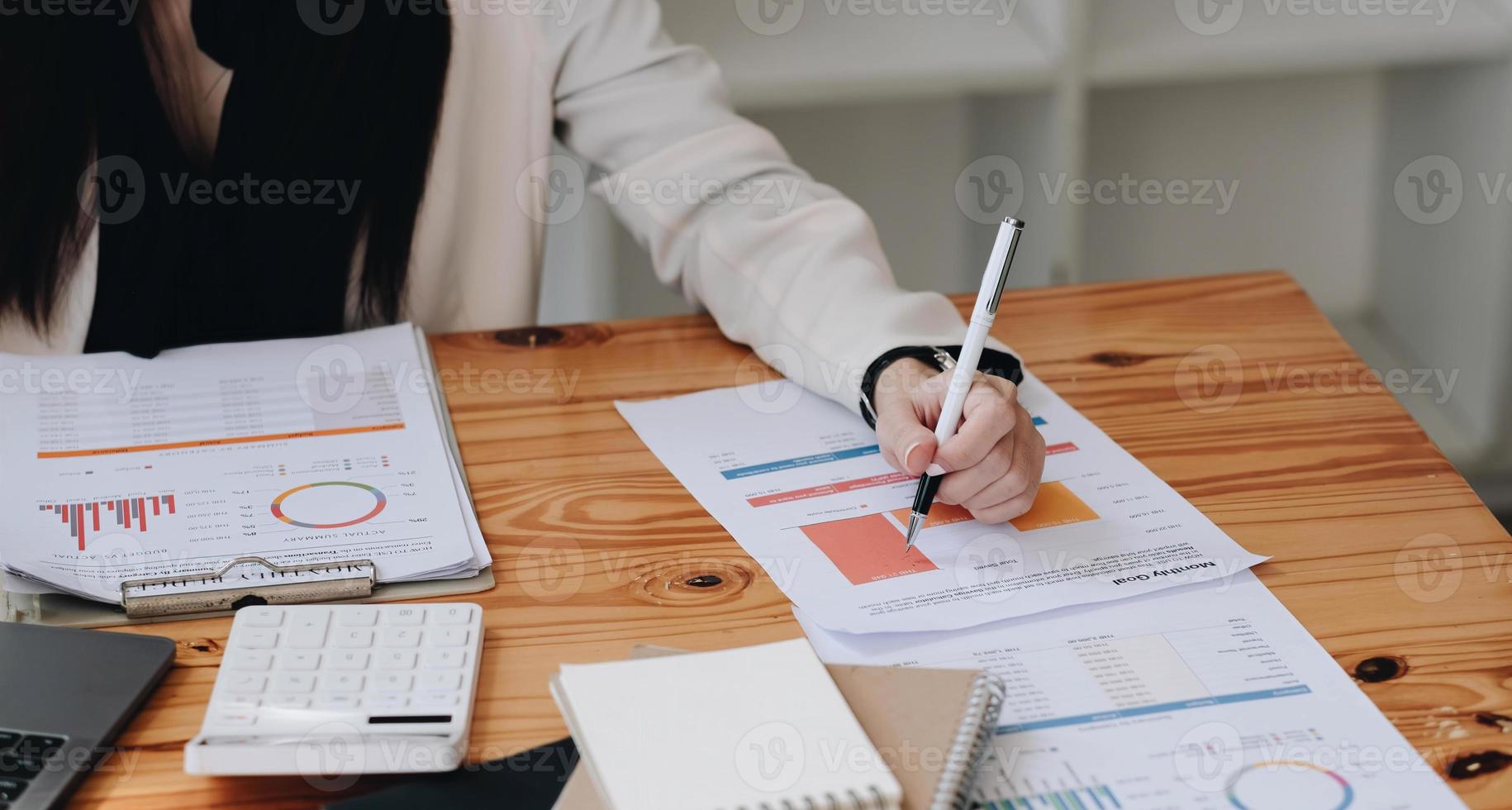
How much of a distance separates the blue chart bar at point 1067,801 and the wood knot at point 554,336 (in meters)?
0.58

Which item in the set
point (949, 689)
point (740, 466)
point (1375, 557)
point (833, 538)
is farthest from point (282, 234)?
point (1375, 557)

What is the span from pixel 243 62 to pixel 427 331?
0.31 meters

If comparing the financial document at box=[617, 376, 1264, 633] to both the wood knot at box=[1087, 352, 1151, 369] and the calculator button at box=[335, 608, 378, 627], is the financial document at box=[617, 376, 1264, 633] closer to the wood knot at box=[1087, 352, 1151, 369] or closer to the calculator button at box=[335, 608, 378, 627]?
the wood knot at box=[1087, 352, 1151, 369]

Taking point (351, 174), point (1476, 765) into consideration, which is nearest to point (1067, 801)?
point (1476, 765)

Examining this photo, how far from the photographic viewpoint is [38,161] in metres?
1.01

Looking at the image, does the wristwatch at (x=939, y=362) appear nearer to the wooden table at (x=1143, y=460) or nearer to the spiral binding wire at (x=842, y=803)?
the wooden table at (x=1143, y=460)

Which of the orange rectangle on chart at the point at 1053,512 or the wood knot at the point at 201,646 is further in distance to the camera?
the orange rectangle on chart at the point at 1053,512

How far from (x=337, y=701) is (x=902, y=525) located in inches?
13.3

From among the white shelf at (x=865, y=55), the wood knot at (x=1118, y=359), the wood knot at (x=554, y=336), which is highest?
the white shelf at (x=865, y=55)

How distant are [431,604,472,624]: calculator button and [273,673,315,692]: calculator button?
0.07 m

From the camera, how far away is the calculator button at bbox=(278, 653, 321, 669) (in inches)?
23.9

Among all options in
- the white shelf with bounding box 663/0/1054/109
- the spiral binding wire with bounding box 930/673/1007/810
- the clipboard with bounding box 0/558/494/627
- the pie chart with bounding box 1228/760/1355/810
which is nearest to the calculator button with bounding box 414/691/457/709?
the clipboard with bounding box 0/558/494/627

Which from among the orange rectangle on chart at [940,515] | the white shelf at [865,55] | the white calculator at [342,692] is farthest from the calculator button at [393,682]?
the white shelf at [865,55]

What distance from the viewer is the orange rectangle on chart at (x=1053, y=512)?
2.58ft
